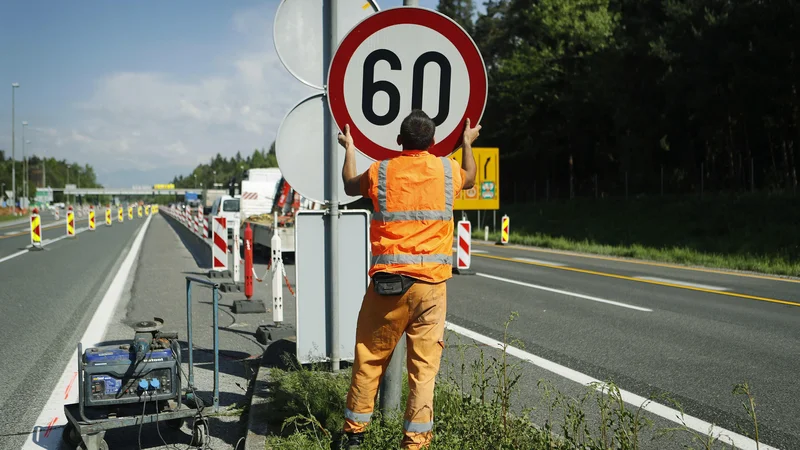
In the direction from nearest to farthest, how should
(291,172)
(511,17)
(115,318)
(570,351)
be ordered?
(291,172) → (570,351) → (115,318) → (511,17)

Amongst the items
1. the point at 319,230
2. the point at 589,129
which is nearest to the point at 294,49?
the point at 319,230

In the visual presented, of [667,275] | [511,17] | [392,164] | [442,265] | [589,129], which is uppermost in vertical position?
[511,17]

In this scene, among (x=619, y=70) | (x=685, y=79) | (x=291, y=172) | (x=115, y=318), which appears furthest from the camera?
(x=619, y=70)

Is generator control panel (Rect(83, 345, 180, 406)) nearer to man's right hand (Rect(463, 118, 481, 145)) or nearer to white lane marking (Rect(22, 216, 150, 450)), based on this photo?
white lane marking (Rect(22, 216, 150, 450))

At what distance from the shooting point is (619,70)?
4038 cm

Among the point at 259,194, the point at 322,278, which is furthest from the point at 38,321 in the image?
the point at 259,194

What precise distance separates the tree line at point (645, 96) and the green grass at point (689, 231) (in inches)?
93.3

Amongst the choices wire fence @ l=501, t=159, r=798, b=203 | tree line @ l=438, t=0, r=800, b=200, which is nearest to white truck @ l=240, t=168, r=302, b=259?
wire fence @ l=501, t=159, r=798, b=203

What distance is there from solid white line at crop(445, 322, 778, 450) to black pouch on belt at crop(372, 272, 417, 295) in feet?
3.90

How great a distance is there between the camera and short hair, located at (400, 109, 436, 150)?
11.7 feet

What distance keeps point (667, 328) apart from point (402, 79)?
6.16 meters

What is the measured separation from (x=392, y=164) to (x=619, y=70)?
39652mm

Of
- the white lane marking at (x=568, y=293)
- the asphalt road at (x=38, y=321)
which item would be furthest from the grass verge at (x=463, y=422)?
the white lane marking at (x=568, y=293)

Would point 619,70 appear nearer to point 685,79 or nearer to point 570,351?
point 685,79
